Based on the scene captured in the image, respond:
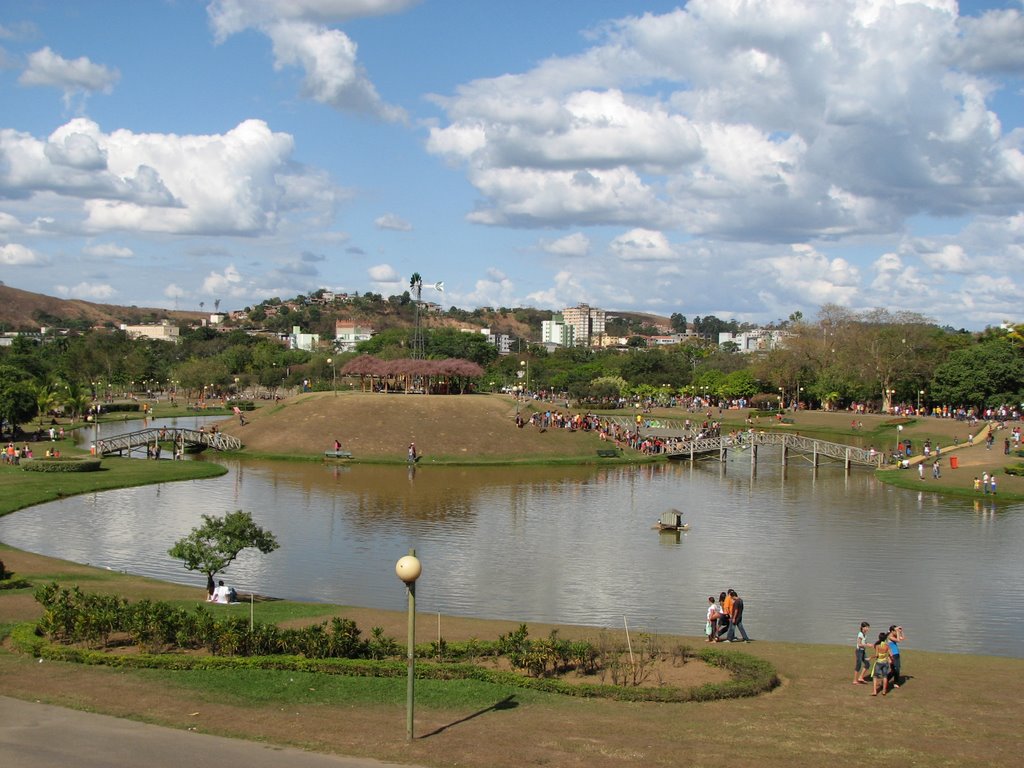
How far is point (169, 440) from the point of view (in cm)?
6744

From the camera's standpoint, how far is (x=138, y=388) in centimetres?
14050

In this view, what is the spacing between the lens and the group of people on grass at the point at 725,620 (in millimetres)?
23344

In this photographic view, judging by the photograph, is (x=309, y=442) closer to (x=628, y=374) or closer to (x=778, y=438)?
(x=778, y=438)

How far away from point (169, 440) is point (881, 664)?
193 feet

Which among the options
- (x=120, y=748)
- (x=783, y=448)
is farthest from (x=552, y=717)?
(x=783, y=448)

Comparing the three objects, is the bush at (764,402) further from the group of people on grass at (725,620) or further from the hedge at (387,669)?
the hedge at (387,669)

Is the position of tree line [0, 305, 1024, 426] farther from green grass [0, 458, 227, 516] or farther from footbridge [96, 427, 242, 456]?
green grass [0, 458, 227, 516]

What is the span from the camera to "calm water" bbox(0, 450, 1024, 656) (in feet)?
93.4

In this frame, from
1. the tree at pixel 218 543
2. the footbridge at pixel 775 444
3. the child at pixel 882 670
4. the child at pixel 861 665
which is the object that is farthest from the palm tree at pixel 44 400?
the child at pixel 882 670

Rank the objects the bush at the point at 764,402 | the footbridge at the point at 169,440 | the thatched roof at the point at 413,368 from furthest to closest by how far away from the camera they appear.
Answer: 1. the bush at the point at 764,402
2. the thatched roof at the point at 413,368
3. the footbridge at the point at 169,440

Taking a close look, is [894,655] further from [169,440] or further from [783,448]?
[169,440]

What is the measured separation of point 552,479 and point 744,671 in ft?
130

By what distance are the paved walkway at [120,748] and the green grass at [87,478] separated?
3079 cm

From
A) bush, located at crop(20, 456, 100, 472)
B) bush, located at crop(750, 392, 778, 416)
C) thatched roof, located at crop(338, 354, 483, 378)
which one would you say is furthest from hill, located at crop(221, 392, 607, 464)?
bush, located at crop(750, 392, 778, 416)
